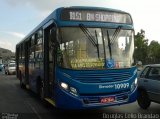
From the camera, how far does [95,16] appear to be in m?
10.0

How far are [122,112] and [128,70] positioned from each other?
5.96 feet

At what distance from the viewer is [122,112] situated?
11102mm

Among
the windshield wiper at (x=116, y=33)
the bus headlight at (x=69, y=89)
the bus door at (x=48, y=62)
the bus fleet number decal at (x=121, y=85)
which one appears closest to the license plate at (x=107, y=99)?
the bus fleet number decal at (x=121, y=85)

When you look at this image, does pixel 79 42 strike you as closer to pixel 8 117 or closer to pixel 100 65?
pixel 100 65

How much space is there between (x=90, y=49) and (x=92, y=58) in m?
0.27

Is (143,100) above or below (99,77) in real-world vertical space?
below

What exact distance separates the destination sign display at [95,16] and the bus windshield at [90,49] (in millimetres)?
357

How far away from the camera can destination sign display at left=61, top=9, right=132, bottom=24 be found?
9.81 m

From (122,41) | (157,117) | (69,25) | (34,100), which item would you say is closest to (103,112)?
(157,117)

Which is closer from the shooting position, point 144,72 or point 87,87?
point 87,87

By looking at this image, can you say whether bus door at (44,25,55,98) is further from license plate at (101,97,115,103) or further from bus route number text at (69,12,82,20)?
license plate at (101,97,115,103)

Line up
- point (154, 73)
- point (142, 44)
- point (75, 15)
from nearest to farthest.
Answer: point (75, 15), point (154, 73), point (142, 44)

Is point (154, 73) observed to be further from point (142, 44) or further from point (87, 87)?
point (142, 44)

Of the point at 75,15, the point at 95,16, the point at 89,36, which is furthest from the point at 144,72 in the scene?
the point at 75,15
